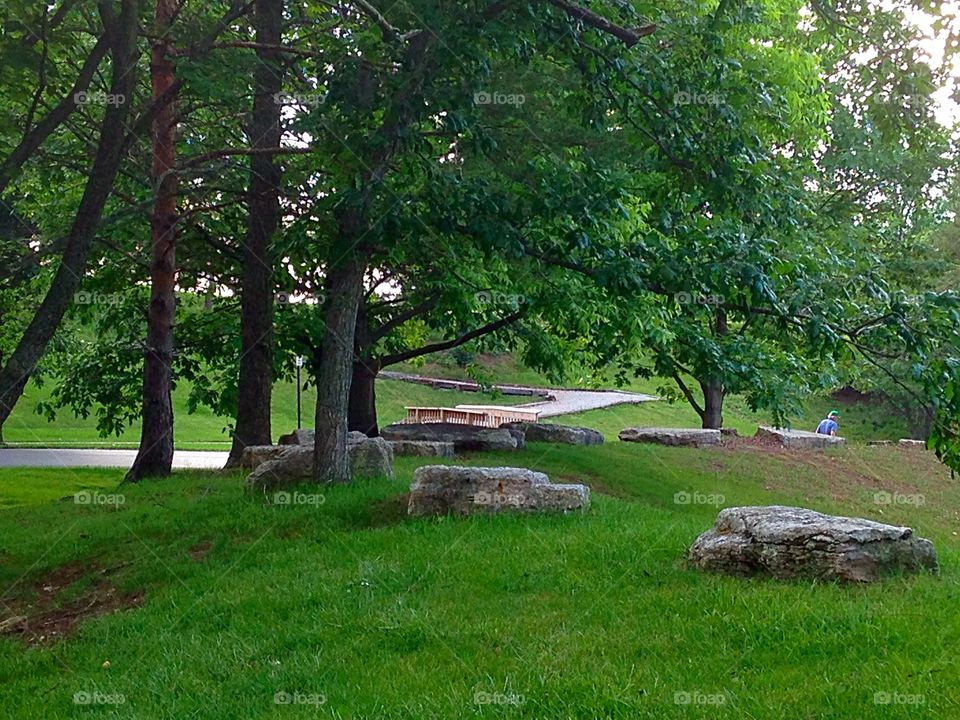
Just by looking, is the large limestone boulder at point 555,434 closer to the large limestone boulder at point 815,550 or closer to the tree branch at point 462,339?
the tree branch at point 462,339

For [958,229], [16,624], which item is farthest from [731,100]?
[958,229]

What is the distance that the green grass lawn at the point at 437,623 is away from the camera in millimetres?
4383

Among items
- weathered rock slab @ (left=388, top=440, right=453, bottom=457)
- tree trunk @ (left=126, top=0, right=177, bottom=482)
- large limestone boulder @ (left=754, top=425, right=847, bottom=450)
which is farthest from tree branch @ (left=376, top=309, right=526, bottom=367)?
large limestone boulder @ (left=754, top=425, right=847, bottom=450)

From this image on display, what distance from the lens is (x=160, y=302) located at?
13.0m

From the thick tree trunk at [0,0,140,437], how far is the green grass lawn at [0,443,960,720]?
6.68 ft

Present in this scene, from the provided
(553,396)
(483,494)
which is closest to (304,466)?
(483,494)

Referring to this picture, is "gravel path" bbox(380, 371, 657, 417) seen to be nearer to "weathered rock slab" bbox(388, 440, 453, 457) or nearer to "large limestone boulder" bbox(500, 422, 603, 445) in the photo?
"large limestone boulder" bbox(500, 422, 603, 445)

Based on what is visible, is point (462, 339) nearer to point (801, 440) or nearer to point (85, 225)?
point (85, 225)

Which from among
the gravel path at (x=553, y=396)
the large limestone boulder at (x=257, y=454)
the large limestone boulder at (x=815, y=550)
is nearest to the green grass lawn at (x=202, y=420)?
the gravel path at (x=553, y=396)

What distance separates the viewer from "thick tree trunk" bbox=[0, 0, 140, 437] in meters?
7.06

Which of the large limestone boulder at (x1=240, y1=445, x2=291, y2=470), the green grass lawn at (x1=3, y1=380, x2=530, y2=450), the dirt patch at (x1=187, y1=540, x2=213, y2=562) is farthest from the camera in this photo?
the green grass lawn at (x1=3, y1=380, x2=530, y2=450)

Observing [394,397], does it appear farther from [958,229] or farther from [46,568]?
[46,568]

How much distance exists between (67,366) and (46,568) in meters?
8.82

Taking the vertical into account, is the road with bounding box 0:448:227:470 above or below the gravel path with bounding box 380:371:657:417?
below
